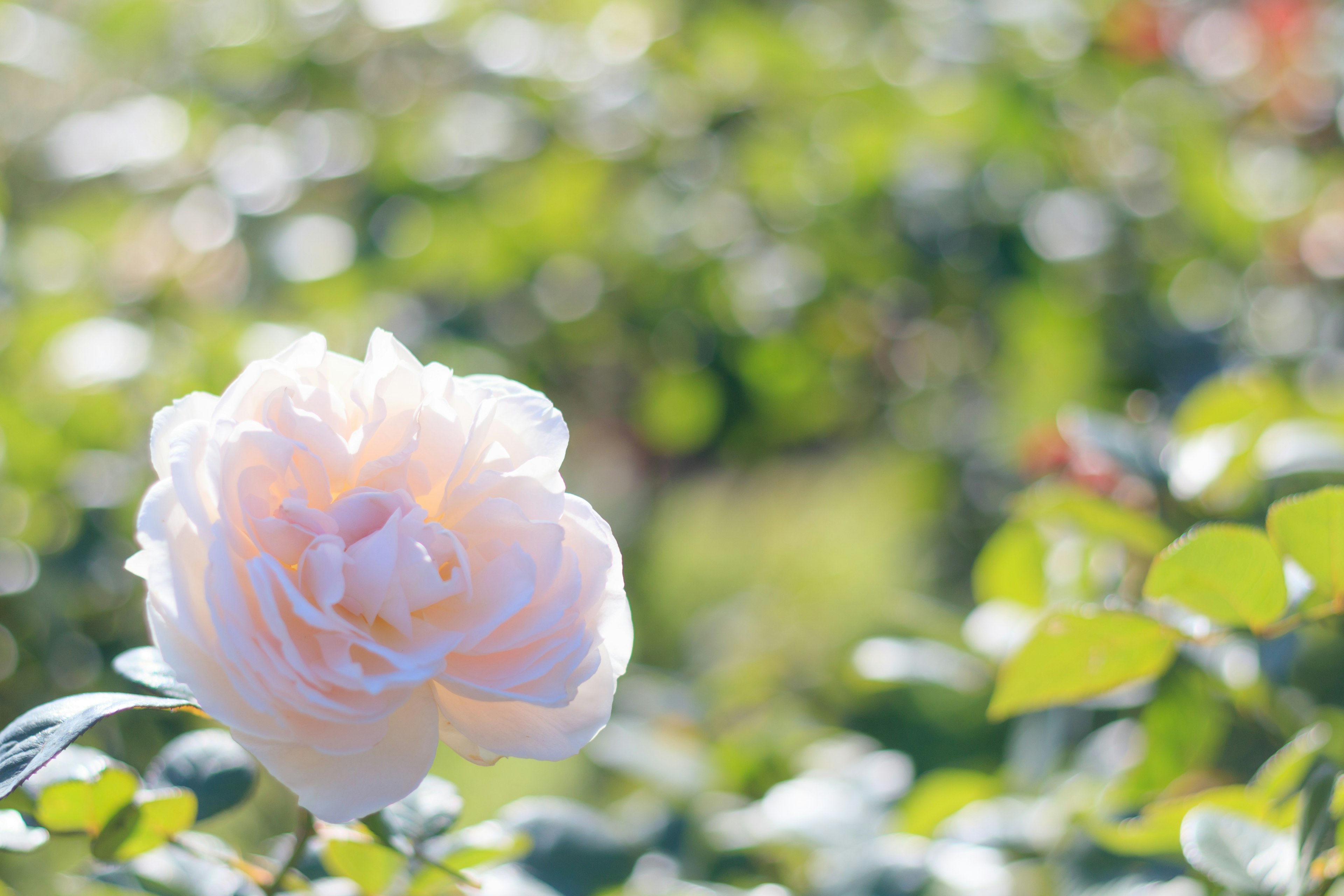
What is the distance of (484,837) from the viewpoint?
0.41 m

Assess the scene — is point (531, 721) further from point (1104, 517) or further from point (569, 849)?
point (1104, 517)

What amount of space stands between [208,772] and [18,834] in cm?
7

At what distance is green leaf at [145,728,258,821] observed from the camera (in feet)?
1.32

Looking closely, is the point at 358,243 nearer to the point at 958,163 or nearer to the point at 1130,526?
the point at 958,163

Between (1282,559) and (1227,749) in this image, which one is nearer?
(1282,559)

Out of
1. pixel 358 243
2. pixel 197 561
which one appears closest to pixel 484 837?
pixel 197 561

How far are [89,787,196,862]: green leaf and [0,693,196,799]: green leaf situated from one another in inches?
2.3

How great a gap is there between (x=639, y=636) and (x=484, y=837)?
2.57ft

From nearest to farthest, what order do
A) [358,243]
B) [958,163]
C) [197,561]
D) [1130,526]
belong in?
[197,561]
[1130,526]
[358,243]
[958,163]

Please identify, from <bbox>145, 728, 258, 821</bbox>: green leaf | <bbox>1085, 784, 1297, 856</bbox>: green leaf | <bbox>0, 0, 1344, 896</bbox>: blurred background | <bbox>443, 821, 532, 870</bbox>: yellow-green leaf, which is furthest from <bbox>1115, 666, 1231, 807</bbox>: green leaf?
<bbox>145, 728, 258, 821</bbox>: green leaf

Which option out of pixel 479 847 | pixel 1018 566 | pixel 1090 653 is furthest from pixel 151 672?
pixel 1018 566

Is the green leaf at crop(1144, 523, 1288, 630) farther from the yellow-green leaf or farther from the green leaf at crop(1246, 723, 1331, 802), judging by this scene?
the yellow-green leaf

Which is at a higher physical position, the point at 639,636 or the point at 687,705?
the point at 687,705

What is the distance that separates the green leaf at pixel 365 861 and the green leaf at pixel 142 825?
56mm
